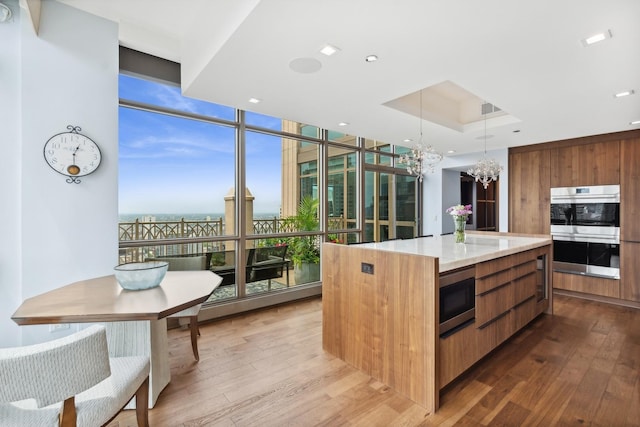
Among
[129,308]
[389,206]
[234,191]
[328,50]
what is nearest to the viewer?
[129,308]

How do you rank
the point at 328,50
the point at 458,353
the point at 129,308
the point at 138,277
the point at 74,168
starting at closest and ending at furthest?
1. the point at 129,308
2. the point at 138,277
3. the point at 328,50
4. the point at 458,353
5. the point at 74,168

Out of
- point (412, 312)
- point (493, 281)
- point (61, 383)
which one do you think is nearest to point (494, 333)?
point (493, 281)

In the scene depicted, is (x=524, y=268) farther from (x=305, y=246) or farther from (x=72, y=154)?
(x=72, y=154)

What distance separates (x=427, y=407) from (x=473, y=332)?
74 cm

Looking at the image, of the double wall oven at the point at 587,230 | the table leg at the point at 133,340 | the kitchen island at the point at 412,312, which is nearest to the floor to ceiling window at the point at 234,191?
the table leg at the point at 133,340

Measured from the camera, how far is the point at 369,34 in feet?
6.64

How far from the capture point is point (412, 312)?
2.16 m

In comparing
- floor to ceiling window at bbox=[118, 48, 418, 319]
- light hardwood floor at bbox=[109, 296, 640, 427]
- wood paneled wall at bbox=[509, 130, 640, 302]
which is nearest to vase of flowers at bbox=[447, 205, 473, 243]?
light hardwood floor at bbox=[109, 296, 640, 427]

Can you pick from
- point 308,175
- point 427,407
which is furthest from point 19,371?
point 308,175

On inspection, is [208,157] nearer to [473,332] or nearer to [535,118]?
[473,332]

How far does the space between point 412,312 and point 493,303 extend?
106cm

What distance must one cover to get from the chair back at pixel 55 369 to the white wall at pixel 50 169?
1.32 m

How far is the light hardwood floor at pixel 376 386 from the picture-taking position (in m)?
2.00

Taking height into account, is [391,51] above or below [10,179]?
above
